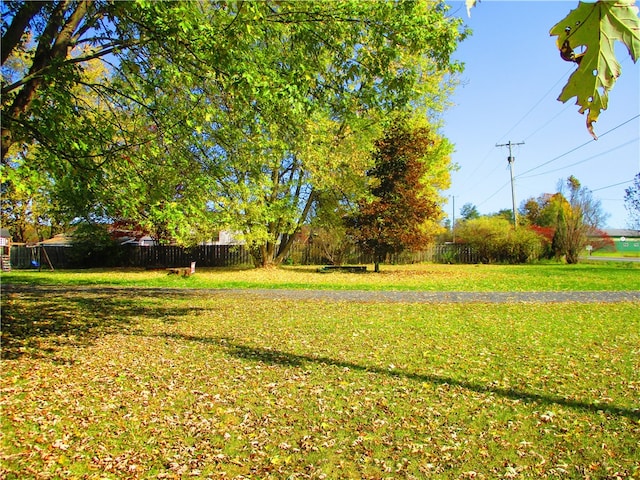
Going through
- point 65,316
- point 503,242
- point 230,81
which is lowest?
point 65,316

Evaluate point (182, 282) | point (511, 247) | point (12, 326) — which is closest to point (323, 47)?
point (12, 326)

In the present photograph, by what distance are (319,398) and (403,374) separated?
138cm

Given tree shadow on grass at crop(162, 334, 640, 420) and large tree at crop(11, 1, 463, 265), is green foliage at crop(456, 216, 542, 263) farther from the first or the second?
tree shadow on grass at crop(162, 334, 640, 420)

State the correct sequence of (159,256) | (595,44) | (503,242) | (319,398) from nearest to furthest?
1. (595,44)
2. (319,398)
3. (159,256)
4. (503,242)

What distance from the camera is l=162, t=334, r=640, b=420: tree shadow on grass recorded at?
449cm

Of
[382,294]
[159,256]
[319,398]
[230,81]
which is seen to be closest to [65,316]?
[230,81]

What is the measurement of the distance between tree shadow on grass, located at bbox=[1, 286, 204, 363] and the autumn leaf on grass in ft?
23.0

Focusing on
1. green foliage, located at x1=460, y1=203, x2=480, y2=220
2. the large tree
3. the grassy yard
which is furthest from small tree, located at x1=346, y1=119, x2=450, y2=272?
green foliage, located at x1=460, y1=203, x2=480, y2=220

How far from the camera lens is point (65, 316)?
9.62m

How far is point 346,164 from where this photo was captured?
21.2 metres

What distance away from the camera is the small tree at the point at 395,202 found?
2139 cm

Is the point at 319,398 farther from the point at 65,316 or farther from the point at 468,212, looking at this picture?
the point at 468,212

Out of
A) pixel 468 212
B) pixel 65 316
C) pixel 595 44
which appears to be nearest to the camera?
pixel 595 44

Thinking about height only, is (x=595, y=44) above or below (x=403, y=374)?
above
